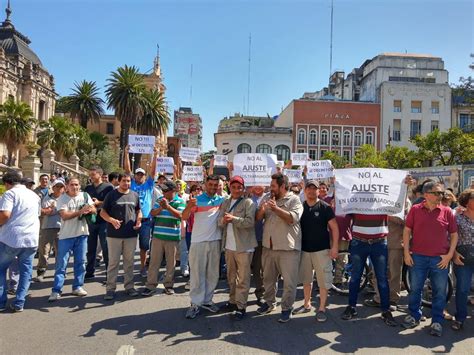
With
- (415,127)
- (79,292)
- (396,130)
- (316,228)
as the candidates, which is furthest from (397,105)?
(79,292)

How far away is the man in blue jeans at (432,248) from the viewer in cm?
554

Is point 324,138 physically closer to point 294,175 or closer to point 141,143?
point 294,175

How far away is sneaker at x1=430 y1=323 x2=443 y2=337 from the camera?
17.7 ft

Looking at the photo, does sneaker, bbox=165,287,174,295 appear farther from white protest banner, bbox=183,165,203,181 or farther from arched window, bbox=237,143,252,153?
arched window, bbox=237,143,252,153

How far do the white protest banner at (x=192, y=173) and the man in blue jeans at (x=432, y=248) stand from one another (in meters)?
7.13

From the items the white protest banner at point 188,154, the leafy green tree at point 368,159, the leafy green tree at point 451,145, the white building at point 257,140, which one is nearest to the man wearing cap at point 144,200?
the white protest banner at point 188,154

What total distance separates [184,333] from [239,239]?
4.96 feet

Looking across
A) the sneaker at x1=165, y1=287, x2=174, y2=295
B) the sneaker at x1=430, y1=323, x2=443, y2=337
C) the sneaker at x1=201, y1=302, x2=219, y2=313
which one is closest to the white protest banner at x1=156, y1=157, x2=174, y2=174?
the sneaker at x1=165, y1=287, x2=174, y2=295

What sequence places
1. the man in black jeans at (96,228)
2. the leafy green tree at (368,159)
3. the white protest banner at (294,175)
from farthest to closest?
the leafy green tree at (368,159), the white protest banner at (294,175), the man in black jeans at (96,228)

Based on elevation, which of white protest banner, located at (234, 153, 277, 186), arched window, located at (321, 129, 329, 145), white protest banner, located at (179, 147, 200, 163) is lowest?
white protest banner, located at (234, 153, 277, 186)

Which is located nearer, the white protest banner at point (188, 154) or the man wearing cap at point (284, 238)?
the man wearing cap at point (284, 238)

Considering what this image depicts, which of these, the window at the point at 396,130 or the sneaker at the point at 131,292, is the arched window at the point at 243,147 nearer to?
the window at the point at 396,130

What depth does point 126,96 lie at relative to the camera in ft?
146

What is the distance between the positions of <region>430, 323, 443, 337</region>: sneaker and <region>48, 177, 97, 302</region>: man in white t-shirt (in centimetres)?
541
